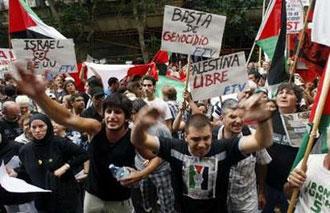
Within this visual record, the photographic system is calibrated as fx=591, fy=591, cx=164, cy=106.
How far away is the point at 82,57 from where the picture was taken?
103 feet

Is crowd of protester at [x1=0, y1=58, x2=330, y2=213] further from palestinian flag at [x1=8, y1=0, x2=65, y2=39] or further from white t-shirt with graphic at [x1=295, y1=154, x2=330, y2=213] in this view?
palestinian flag at [x1=8, y1=0, x2=65, y2=39]

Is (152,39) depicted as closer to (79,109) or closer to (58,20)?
(58,20)

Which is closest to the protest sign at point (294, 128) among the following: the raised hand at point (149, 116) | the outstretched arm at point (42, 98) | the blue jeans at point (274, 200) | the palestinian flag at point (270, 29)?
the blue jeans at point (274, 200)

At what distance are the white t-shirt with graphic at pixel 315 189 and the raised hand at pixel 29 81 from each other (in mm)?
1883

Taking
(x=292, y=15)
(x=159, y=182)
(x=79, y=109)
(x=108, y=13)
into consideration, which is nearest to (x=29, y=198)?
(x=159, y=182)

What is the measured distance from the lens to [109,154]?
5.12m

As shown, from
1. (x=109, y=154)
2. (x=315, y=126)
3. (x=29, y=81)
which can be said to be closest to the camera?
(x=29, y=81)

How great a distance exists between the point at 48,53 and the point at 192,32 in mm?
2583

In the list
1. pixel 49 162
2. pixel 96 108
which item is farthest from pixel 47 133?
pixel 96 108

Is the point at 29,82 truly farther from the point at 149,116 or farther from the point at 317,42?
the point at 317,42

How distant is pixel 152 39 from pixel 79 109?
21.8 m

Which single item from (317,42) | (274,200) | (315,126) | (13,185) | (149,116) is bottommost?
(274,200)

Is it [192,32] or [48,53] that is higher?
[192,32]

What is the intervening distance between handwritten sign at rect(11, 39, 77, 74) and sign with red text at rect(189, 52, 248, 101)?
2.68 meters
